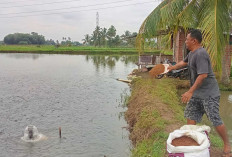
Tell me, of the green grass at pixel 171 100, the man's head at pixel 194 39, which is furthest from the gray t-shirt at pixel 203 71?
the green grass at pixel 171 100

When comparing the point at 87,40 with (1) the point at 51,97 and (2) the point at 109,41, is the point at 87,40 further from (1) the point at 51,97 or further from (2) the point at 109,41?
(1) the point at 51,97

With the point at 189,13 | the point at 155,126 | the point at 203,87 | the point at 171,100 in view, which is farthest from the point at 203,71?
the point at 189,13

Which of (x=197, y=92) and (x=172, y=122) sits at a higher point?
(x=197, y=92)

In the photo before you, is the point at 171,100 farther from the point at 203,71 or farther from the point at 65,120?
the point at 203,71

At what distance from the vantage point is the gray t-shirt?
3.37 metres

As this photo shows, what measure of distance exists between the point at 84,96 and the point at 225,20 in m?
7.13

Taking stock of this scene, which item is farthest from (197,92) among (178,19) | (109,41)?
(109,41)

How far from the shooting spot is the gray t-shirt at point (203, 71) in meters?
3.37

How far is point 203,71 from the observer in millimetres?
3346

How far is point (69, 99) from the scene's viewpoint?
454 inches

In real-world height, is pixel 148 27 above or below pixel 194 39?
above

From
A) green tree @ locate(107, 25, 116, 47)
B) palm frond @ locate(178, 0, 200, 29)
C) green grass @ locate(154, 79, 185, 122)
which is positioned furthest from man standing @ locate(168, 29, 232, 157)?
green tree @ locate(107, 25, 116, 47)

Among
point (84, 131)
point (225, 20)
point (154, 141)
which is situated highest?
point (225, 20)

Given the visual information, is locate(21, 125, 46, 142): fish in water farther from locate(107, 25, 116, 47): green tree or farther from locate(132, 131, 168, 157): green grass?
locate(107, 25, 116, 47): green tree
